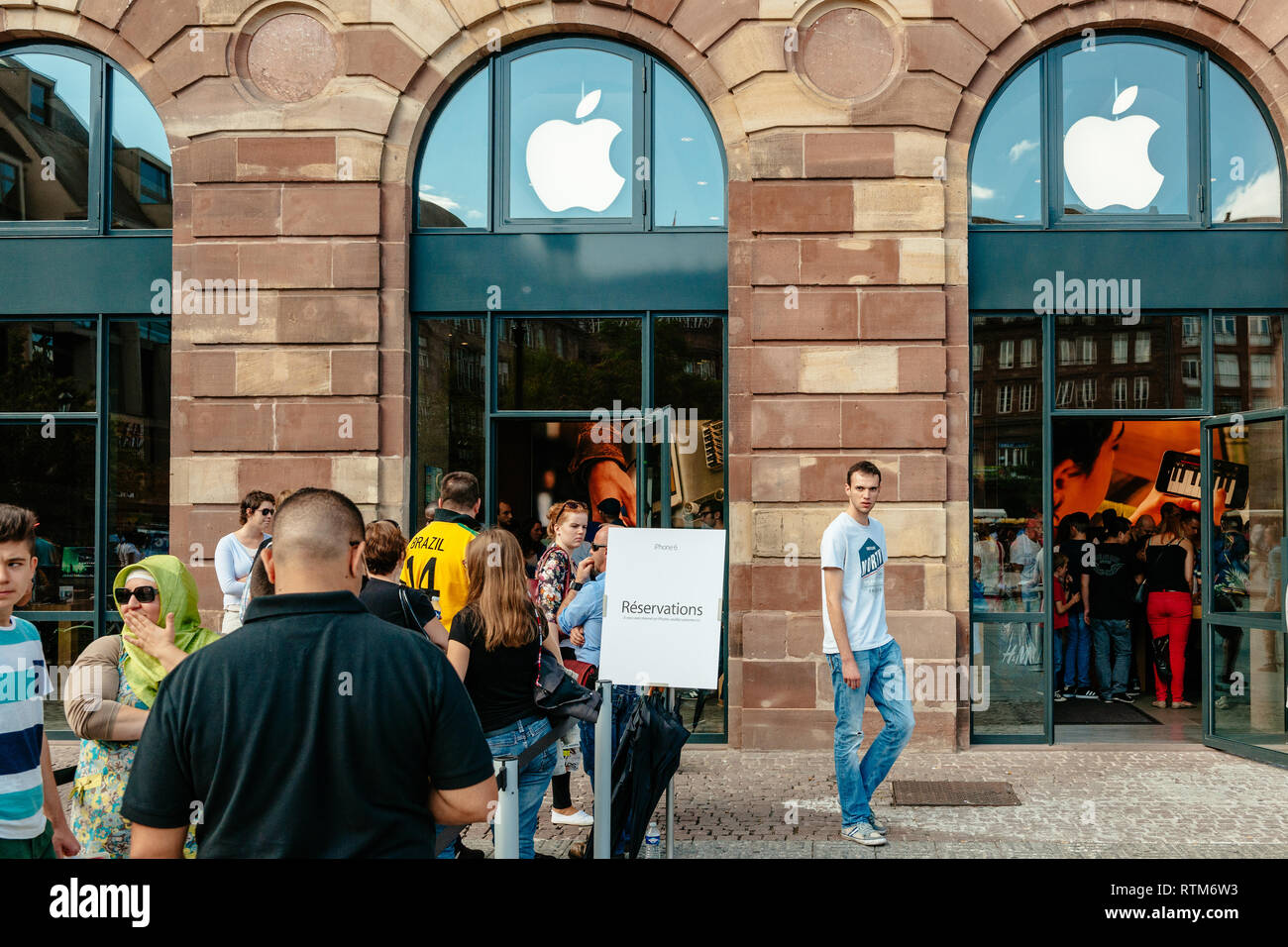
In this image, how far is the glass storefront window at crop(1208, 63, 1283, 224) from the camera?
8.89 metres

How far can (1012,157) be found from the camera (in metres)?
9.00

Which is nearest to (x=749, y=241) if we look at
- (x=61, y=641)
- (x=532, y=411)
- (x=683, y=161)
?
(x=683, y=161)

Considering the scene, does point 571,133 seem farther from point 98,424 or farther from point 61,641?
point 61,641

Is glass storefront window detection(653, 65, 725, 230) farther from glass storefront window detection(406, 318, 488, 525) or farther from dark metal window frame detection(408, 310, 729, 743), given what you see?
glass storefront window detection(406, 318, 488, 525)

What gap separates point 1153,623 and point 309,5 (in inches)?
410

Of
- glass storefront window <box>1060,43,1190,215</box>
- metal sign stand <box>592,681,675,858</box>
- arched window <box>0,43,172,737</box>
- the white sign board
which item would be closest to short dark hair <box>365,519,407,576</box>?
the white sign board

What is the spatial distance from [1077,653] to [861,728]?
6.40 m

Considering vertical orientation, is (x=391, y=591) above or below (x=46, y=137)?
below

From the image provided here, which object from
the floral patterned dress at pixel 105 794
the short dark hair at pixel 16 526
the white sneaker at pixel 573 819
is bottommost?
the white sneaker at pixel 573 819

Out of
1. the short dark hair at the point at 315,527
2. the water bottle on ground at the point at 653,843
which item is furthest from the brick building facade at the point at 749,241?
the short dark hair at the point at 315,527

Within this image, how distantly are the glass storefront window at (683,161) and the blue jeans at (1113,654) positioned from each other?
643 centimetres

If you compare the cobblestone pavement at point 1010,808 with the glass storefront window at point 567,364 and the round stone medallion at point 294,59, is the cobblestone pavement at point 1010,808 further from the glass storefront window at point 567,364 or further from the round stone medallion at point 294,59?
the round stone medallion at point 294,59

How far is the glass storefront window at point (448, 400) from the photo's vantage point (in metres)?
9.00
